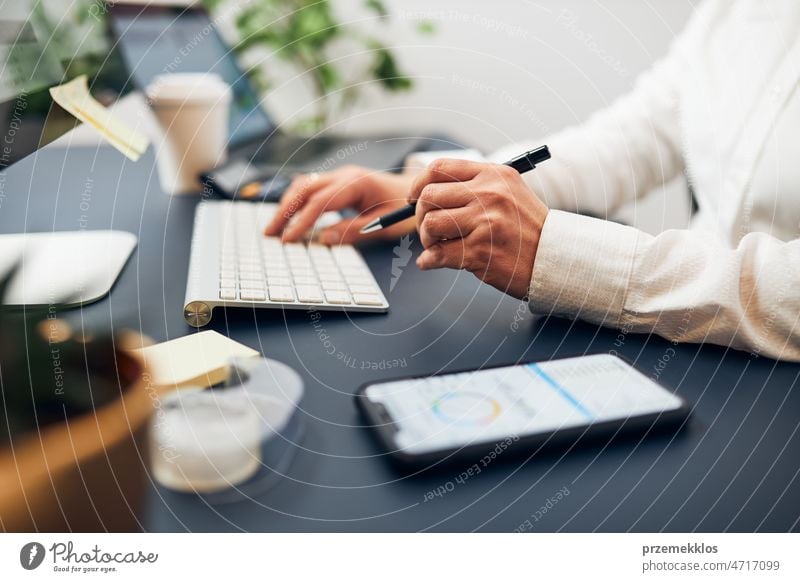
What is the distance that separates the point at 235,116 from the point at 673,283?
490 mm

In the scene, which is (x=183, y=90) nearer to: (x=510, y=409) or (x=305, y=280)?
(x=305, y=280)

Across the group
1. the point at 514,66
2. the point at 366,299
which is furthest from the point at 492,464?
the point at 514,66

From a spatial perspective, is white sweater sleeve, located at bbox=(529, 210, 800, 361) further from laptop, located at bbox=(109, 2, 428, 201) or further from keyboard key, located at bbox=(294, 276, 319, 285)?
laptop, located at bbox=(109, 2, 428, 201)

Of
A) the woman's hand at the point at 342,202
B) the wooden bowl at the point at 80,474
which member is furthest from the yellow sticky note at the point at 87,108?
the wooden bowl at the point at 80,474

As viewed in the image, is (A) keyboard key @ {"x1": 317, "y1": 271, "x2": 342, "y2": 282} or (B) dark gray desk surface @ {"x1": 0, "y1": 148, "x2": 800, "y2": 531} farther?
(A) keyboard key @ {"x1": 317, "y1": 271, "x2": 342, "y2": 282}

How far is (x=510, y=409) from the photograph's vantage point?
293 millimetres

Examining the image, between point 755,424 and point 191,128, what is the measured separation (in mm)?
497

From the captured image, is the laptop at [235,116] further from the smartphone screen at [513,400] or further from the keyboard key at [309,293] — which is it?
the smartphone screen at [513,400]

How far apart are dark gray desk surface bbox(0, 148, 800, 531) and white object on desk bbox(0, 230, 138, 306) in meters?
0.01

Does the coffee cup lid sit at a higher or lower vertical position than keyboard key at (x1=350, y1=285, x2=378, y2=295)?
higher

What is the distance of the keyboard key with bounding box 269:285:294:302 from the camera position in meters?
0.36

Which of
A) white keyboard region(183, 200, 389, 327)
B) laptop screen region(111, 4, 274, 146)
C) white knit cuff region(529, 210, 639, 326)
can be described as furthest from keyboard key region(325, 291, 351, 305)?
laptop screen region(111, 4, 274, 146)

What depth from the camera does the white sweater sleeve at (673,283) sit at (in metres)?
0.35

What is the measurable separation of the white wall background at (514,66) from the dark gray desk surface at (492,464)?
0.57 ft
